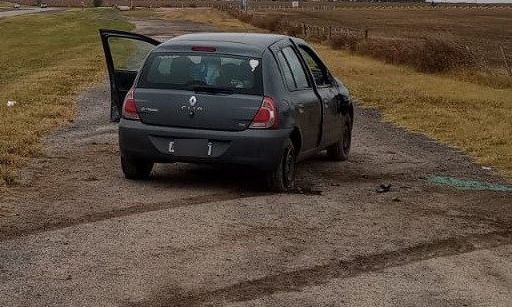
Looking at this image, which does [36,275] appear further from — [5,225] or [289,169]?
[289,169]

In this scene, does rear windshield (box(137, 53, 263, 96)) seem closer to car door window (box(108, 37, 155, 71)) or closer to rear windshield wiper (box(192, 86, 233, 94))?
rear windshield wiper (box(192, 86, 233, 94))

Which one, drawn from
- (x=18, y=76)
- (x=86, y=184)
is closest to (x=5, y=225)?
(x=86, y=184)

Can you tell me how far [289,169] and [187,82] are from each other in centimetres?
133

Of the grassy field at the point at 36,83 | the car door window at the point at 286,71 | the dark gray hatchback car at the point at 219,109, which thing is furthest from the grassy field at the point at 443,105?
the grassy field at the point at 36,83

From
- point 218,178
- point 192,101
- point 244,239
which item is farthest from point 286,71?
point 244,239

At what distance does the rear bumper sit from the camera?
9.16m

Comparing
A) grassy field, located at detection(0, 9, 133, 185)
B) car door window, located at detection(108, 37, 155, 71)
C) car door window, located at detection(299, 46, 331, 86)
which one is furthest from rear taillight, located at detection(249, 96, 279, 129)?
car door window, located at detection(108, 37, 155, 71)

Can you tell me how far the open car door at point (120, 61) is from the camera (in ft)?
38.0

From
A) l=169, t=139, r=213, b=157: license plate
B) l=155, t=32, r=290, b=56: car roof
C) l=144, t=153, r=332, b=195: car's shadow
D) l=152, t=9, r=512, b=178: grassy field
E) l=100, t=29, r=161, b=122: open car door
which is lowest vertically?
l=152, t=9, r=512, b=178: grassy field

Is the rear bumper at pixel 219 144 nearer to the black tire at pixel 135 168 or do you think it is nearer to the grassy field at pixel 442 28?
the black tire at pixel 135 168

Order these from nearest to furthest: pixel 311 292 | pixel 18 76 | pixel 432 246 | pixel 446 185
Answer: pixel 311 292, pixel 432 246, pixel 446 185, pixel 18 76

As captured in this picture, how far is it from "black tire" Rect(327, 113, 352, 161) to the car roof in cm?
210

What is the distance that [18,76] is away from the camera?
83.8 feet

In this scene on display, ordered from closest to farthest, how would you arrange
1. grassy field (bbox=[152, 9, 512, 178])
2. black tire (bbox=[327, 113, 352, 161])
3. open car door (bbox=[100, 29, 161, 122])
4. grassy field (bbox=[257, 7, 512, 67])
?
open car door (bbox=[100, 29, 161, 122])
black tire (bbox=[327, 113, 352, 161])
grassy field (bbox=[152, 9, 512, 178])
grassy field (bbox=[257, 7, 512, 67])
